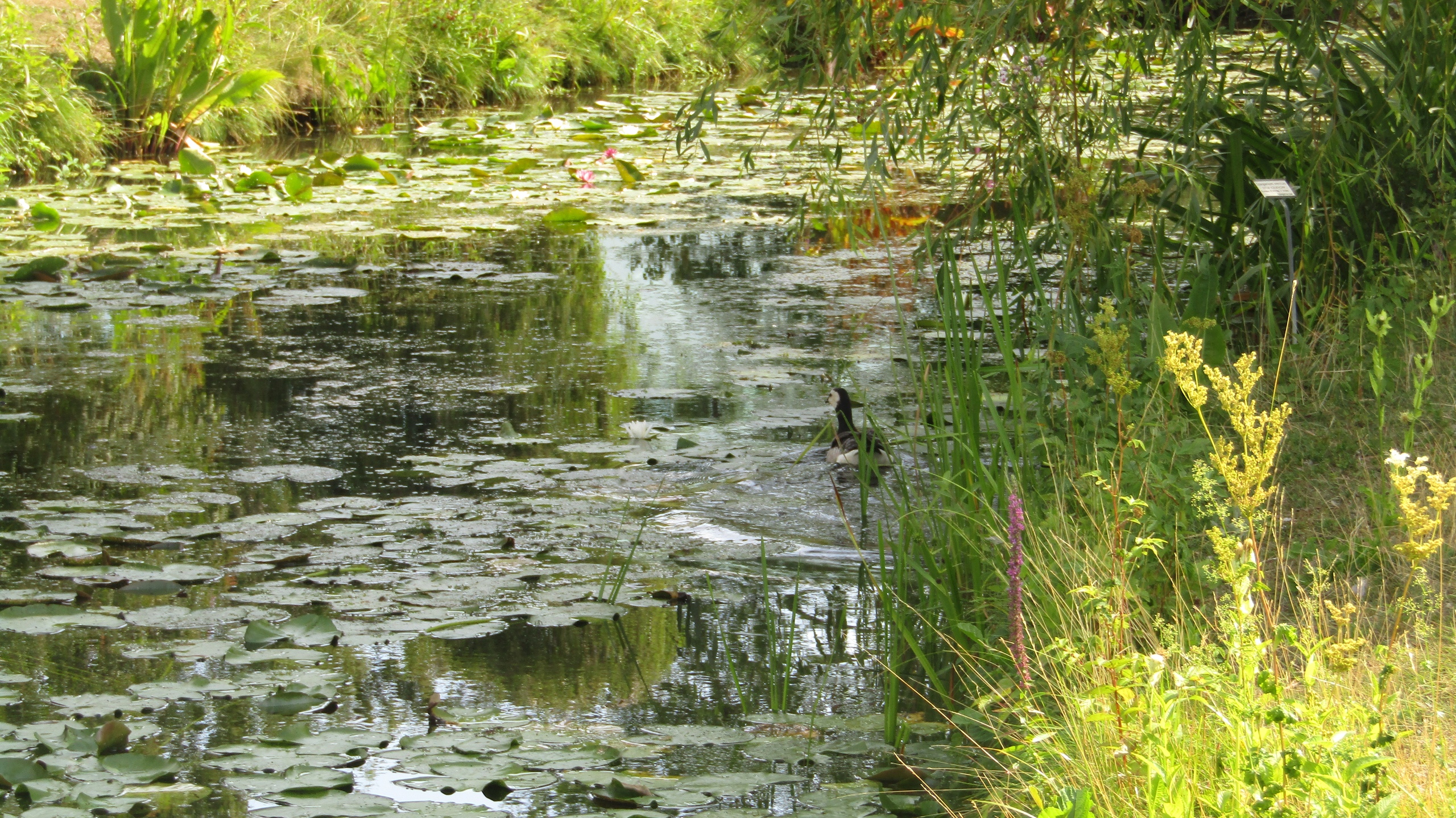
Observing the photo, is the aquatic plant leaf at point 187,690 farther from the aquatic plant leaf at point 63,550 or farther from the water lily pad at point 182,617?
the aquatic plant leaf at point 63,550

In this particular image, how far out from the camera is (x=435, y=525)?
4203 millimetres

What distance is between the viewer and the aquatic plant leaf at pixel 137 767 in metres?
2.74

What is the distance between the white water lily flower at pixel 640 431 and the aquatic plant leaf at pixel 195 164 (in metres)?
6.14

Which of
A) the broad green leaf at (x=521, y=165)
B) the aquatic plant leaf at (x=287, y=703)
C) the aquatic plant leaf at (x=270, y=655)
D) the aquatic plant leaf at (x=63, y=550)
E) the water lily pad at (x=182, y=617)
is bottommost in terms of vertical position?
the aquatic plant leaf at (x=287, y=703)

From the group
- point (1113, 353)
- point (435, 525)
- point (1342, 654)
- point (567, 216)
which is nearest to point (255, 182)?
point (567, 216)

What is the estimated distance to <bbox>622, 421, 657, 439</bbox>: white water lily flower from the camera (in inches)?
197

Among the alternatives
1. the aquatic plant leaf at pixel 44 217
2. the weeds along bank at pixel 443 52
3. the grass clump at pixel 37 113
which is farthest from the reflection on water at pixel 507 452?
the weeds along bank at pixel 443 52

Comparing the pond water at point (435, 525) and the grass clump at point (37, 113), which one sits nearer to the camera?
the pond water at point (435, 525)

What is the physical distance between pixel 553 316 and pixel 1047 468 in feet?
11.5

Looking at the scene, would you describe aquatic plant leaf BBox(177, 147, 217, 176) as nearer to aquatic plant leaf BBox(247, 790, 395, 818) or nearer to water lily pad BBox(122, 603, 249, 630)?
water lily pad BBox(122, 603, 249, 630)

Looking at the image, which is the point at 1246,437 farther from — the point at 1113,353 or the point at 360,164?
the point at 360,164

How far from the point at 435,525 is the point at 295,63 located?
398 inches

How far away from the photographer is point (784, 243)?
8.79 m

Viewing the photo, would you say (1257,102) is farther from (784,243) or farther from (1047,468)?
(784,243)
